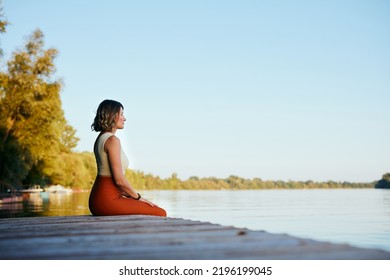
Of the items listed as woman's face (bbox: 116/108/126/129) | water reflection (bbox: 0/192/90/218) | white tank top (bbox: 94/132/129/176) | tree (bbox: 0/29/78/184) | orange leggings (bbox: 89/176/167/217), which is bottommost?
water reflection (bbox: 0/192/90/218)

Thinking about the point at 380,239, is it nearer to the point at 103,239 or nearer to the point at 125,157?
the point at 125,157

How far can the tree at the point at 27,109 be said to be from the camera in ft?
87.3

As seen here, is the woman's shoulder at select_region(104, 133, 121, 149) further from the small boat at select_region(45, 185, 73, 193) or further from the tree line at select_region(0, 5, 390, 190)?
the small boat at select_region(45, 185, 73, 193)

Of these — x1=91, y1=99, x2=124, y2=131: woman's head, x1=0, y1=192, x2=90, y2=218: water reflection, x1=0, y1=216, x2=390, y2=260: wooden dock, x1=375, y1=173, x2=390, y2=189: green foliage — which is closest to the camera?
x1=0, y1=216, x2=390, y2=260: wooden dock

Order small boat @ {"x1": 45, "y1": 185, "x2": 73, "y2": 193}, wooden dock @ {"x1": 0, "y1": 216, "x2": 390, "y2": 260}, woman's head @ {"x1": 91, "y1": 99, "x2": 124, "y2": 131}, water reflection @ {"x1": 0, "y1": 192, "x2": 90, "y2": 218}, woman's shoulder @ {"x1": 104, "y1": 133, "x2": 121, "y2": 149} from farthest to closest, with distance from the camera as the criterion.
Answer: small boat @ {"x1": 45, "y1": 185, "x2": 73, "y2": 193} < water reflection @ {"x1": 0, "y1": 192, "x2": 90, "y2": 218} < woman's head @ {"x1": 91, "y1": 99, "x2": 124, "y2": 131} < woman's shoulder @ {"x1": 104, "y1": 133, "x2": 121, "y2": 149} < wooden dock @ {"x1": 0, "y1": 216, "x2": 390, "y2": 260}

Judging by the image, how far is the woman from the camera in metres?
4.62

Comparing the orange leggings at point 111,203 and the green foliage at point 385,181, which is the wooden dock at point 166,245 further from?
the green foliage at point 385,181

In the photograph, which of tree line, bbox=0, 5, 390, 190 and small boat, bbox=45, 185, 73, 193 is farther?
small boat, bbox=45, 185, 73, 193

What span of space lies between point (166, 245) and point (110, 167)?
2056 millimetres

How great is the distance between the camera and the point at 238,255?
2404mm

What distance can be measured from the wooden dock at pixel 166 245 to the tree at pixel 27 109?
24532 mm

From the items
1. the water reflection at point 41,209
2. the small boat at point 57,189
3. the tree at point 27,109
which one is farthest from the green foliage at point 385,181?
the water reflection at point 41,209

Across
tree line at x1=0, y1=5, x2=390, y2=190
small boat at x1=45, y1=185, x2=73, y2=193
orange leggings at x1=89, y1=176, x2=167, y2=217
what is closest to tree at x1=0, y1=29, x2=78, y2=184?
tree line at x1=0, y1=5, x2=390, y2=190
